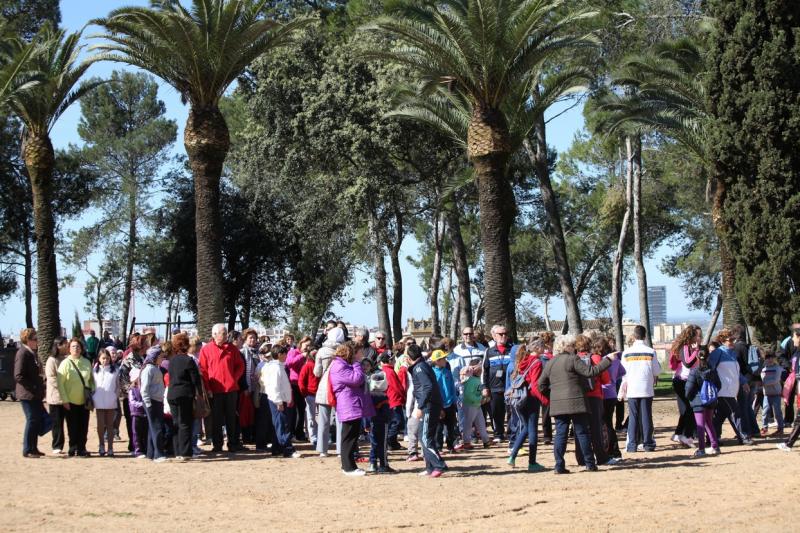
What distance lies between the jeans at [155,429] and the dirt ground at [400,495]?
0.51 m

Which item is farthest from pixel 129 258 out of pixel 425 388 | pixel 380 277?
pixel 425 388

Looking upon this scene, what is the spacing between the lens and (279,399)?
14594mm

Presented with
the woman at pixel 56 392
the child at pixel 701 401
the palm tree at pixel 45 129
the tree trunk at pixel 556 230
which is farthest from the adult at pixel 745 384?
the palm tree at pixel 45 129

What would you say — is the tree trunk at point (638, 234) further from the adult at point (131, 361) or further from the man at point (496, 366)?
the adult at point (131, 361)

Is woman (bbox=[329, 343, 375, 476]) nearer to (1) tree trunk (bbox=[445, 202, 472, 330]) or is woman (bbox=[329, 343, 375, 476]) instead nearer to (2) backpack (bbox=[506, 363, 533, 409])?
(2) backpack (bbox=[506, 363, 533, 409])

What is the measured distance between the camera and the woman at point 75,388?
14.9 meters

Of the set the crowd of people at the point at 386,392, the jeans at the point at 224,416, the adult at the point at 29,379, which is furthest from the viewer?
the jeans at the point at 224,416

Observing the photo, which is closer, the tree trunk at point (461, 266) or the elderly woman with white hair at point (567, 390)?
the elderly woman with white hair at point (567, 390)

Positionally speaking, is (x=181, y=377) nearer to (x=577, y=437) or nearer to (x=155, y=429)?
(x=155, y=429)

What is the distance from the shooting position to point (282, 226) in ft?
125

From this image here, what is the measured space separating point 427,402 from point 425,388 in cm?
18

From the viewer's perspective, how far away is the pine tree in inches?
849

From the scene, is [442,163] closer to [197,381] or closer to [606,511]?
[197,381]

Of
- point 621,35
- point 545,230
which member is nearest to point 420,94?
point 621,35
